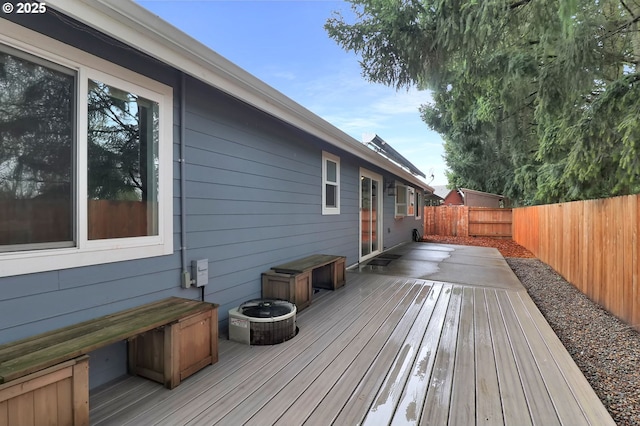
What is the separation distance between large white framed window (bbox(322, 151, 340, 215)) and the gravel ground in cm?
356

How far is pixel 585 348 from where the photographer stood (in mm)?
2914

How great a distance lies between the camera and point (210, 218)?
290 centimetres

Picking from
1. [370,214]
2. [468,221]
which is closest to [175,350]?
[370,214]

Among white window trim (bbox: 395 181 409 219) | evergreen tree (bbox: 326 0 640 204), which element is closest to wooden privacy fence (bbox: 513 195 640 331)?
evergreen tree (bbox: 326 0 640 204)

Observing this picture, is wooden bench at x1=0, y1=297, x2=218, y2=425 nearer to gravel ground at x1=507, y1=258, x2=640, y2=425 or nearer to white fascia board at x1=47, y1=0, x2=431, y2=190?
white fascia board at x1=47, y1=0, x2=431, y2=190

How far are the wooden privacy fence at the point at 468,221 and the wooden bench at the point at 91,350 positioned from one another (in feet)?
49.7

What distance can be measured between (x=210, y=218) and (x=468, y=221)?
14805mm

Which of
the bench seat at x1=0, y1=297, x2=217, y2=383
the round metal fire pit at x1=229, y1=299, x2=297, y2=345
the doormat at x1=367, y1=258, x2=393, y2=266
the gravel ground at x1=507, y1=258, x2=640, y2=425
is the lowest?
the gravel ground at x1=507, y1=258, x2=640, y2=425

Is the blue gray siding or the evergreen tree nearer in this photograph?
the blue gray siding

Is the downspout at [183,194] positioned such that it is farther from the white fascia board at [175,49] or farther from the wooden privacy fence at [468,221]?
the wooden privacy fence at [468,221]

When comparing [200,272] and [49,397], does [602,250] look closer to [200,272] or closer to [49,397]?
[200,272]

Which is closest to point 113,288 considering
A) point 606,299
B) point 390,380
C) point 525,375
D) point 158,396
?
point 158,396

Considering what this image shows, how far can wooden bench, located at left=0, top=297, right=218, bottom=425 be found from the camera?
132cm

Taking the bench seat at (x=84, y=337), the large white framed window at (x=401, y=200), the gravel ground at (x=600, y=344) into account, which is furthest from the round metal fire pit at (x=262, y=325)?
the large white framed window at (x=401, y=200)
